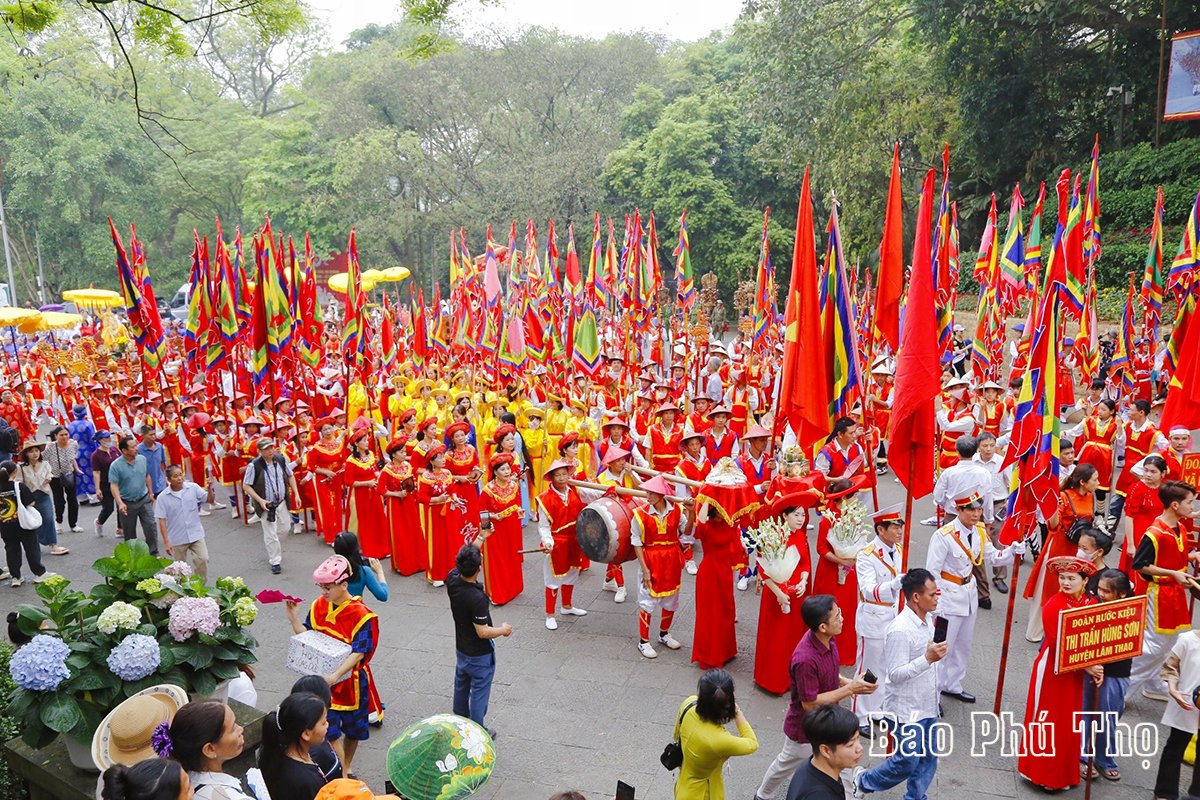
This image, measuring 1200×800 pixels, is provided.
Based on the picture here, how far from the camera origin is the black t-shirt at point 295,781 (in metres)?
4.04

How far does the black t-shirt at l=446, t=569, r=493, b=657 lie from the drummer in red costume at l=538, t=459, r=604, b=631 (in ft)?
7.93

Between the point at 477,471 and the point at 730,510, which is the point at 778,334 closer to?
the point at 477,471

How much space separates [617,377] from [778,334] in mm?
5100

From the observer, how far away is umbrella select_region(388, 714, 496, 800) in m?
3.77

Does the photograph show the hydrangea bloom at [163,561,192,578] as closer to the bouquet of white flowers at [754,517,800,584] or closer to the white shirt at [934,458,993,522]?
the bouquet of white flowers at [754,517,800,584]

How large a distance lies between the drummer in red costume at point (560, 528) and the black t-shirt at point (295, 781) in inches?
171

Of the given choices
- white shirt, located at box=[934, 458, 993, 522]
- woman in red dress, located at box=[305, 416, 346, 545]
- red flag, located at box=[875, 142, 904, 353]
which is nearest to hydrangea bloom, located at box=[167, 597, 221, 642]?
red flag, located at box=[875, 142, 904, 353]

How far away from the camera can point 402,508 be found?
10.1 m

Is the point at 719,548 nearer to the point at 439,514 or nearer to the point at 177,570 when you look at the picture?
the point at 439,514

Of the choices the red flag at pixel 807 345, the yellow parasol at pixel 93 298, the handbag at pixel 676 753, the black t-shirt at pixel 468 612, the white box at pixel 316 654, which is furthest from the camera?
the yellow parasol at pixel 93 298

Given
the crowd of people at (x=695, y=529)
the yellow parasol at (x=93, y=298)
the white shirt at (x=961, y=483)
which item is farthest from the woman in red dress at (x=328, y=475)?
the yellow parasol at (x=93, y=298)

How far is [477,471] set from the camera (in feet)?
33.0

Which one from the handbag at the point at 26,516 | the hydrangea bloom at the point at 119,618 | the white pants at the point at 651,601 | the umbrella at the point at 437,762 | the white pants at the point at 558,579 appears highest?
the hydrangea bloom at the point at 119,618

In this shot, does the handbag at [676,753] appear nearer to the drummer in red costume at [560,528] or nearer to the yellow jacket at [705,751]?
the yellow jacket at [705,751]
